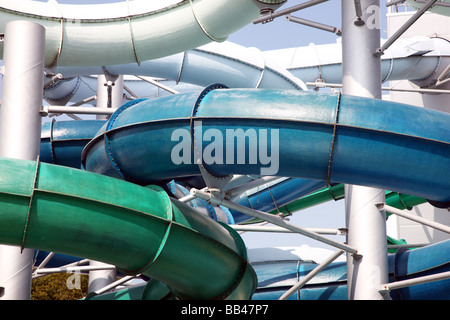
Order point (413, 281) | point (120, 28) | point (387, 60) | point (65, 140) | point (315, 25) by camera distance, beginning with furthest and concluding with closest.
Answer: point (387, 60) → point (120, 28) → point (65, 140) → point (315, 25) → point (413, 281)

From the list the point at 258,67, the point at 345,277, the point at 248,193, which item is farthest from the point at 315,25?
the point at 248,193

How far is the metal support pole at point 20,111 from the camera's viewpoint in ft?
24.7

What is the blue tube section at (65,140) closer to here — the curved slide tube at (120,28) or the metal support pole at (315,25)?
the curved slide tube at (120,28)

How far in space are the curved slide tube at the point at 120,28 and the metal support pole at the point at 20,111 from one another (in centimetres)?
194

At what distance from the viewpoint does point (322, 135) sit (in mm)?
6863

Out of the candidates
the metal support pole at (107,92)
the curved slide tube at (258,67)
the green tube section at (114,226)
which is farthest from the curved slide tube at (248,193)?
the metal support pole at (107,92)

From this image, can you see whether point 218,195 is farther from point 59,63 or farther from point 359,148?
point 59,63

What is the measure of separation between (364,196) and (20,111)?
3991 millimetres

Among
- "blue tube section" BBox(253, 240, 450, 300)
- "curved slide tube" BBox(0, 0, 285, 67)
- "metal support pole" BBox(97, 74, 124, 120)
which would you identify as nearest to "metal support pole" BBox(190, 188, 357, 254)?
"blue tube section" BBox(253, 240, 450, 300)

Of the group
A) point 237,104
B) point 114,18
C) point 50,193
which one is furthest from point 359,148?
point 114,18

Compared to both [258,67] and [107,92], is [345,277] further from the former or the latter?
[107,92]

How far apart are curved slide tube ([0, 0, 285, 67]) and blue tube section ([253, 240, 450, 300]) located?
139 inches

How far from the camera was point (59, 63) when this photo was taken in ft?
34.2

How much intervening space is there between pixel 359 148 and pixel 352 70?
1.66 metres
